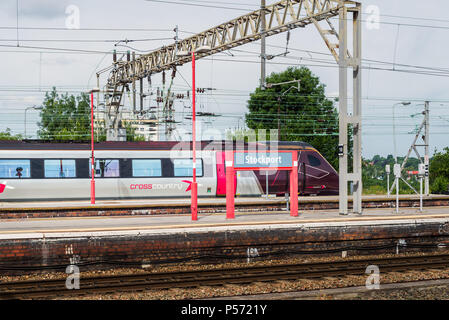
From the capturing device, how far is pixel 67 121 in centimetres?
8275

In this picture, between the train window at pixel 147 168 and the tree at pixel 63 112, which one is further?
the tree at pixel 63 112

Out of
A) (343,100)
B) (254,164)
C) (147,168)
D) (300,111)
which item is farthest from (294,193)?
(300,111)

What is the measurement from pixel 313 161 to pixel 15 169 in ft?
52.8

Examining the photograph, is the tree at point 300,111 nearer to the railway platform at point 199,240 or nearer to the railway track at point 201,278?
the railway platform at point 199,240

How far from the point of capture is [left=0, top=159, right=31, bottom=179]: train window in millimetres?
26922

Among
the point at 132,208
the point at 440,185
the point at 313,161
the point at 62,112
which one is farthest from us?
the point at 62,112

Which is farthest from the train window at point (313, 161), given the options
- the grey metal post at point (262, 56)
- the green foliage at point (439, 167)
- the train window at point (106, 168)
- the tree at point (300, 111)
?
the tree at point (300, 111)

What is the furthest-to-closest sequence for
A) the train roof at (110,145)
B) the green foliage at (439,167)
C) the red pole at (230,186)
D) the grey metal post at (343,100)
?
the green foliage at (439,167) < the train roof at (110,145) < the grey metal post at (343,100) < the red pole at (230,186)

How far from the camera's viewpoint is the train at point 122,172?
27.3m

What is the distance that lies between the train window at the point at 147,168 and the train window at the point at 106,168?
3.16ft

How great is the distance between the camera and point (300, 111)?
6212cm

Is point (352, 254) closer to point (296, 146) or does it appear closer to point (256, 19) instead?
point (256, 19)

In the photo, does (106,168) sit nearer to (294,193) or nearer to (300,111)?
(294,193)

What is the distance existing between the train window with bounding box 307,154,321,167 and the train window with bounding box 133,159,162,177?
857 centimetres
